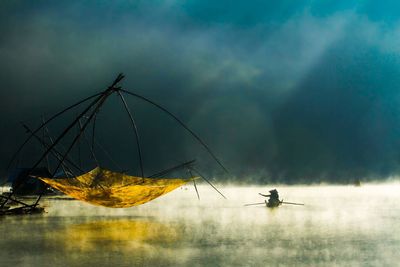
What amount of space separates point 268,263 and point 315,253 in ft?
5.31

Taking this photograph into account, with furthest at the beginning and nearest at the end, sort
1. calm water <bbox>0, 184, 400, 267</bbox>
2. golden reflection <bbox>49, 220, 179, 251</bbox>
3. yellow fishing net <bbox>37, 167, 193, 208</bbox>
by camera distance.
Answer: yellow fishing net <bbox>37, 167, 193, 208</bbox>
golden reflection <bbox>49, 220, 179, 251</bbox>
calm water <bbox>0, 184, 400, 267</bbox>

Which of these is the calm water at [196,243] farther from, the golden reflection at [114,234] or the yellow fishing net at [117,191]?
the yellow fishing net at [117,191]

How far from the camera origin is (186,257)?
30.3ft

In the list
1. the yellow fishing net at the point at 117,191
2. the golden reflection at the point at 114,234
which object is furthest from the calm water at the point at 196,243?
the yellow fishing net at the point at 117,191

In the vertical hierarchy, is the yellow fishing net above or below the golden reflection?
above

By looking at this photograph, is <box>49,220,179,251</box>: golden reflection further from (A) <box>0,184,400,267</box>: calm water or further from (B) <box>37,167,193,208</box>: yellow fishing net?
(B) <box>37,167,193,208</box>: yellow fishing net

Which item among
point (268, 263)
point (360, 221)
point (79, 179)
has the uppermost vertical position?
point (79, 179)

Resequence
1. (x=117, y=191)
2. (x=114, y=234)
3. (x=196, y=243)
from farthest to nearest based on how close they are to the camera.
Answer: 1. (x=114, y=234)
2. (x=117, y=191)
3. (x=196, y=243)

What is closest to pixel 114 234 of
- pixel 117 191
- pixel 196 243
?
pixel 117 191

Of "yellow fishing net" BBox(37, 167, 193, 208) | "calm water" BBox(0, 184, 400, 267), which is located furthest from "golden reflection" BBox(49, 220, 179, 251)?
"yellow fishing net" BBox(37, 167, 193, 208)

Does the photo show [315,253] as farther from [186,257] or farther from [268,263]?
[186,257]

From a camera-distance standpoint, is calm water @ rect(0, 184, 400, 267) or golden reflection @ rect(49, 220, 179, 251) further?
golden reflection @ rect(49, 220, 179, 251)

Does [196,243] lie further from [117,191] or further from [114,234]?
[114,234]

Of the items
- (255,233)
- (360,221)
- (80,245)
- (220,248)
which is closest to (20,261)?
(80,245)
